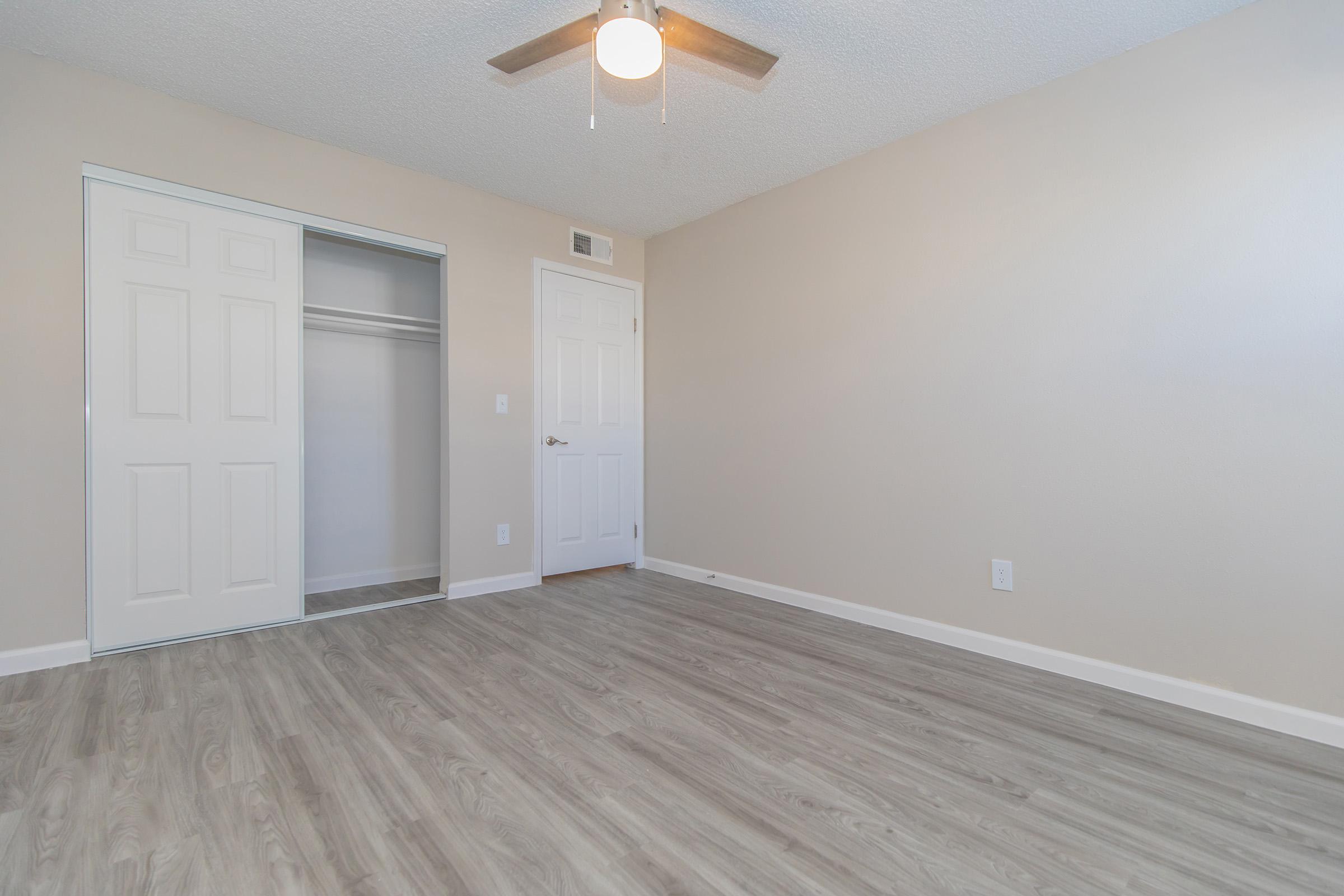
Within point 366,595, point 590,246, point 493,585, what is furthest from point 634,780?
point 590,246

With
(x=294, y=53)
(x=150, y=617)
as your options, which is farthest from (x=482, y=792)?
(x=294, y=53)

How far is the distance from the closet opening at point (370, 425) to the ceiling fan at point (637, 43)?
6.47 feet

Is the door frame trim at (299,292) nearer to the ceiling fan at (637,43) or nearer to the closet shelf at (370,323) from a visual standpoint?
the closet shelf at (370,323)

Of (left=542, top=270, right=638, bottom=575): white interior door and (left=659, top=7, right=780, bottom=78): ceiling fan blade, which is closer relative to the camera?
(left=659, top=7, right=780, bottom=78): ceiling fan blade

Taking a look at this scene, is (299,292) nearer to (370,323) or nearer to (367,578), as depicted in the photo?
(370,323)

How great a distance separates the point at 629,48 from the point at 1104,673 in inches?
114

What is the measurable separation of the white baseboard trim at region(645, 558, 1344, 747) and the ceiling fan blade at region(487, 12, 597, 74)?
287 cm

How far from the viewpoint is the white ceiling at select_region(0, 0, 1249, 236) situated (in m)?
2.25

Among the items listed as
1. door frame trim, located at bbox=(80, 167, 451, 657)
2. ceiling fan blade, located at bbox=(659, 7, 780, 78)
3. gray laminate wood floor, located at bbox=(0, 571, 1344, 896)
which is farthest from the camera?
door frame trim, located at bbox=(80, 167, 451, 657)

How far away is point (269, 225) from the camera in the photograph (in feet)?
10.3

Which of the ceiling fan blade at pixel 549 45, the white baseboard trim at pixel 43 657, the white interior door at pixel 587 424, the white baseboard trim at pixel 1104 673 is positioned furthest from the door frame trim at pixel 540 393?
the white baseboard trim at pixel 43 657

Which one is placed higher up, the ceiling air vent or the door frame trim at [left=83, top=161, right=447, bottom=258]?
the ceiling air vent

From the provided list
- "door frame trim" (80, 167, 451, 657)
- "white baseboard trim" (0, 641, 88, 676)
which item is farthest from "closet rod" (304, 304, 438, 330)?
"white baseboard trim" (0, 641, 88, 676)

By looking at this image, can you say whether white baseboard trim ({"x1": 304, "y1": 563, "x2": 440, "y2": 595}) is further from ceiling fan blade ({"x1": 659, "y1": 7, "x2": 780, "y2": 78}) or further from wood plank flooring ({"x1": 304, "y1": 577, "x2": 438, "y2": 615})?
ceiling fan blade ({"x1": 659, "y1": 7, "x2": 780, "y2": 78})
